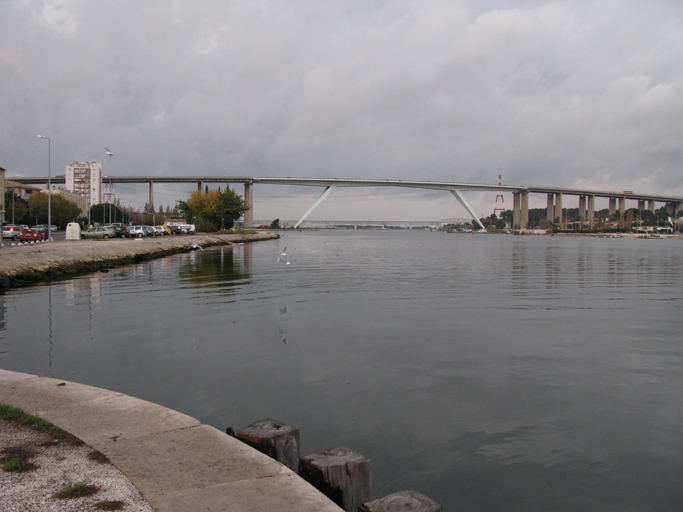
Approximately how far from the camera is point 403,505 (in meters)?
3.92

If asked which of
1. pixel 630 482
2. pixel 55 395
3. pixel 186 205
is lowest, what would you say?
pixel 630 482

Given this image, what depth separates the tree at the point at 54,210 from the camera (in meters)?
98.6

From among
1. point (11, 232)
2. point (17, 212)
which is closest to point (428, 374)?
point (11, 232)

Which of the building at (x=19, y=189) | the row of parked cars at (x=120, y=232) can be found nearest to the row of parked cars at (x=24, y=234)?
the row of parked cars at (x=120, y=232)

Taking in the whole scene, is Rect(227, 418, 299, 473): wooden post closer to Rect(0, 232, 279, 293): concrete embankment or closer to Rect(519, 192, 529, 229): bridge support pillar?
Rect(0, 232, 279, 293): concrete embankment

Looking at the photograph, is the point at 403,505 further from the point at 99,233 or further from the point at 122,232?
the point at 122,232

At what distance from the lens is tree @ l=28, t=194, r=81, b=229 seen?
9856cm

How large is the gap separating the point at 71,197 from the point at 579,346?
158 m

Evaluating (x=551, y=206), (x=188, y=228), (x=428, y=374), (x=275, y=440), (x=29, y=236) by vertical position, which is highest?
(x=551, y=206)

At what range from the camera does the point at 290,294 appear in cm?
1986

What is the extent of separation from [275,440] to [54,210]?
108m

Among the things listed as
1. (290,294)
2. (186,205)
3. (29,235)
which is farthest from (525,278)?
(186,205)

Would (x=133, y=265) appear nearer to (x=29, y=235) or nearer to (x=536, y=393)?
(x=29, y=235)

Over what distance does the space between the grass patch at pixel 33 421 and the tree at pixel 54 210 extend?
105 meters
